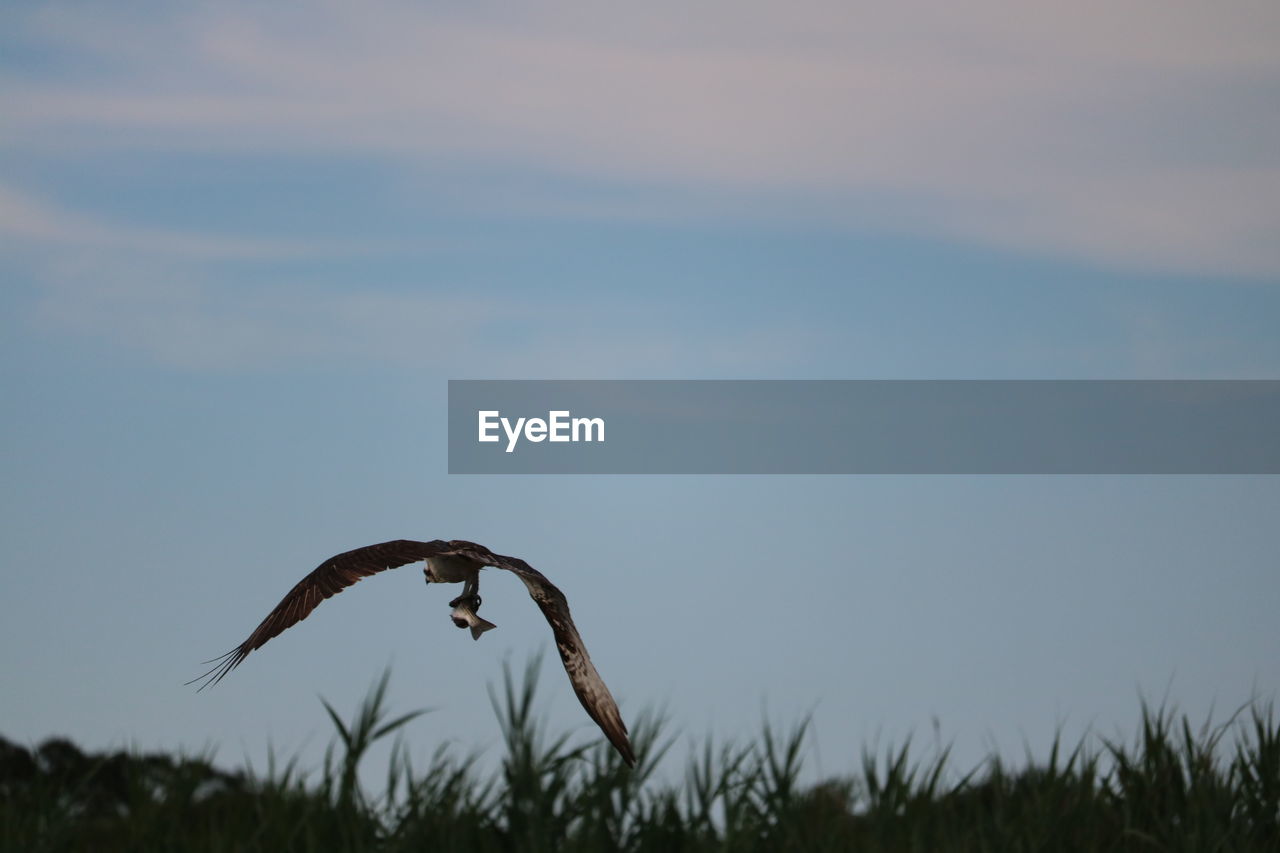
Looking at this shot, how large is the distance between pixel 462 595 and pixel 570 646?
86 centimetres

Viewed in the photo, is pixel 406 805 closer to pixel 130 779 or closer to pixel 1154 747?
pixel 130 779

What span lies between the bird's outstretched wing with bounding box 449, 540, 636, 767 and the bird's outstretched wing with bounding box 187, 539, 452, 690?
44 centimetres

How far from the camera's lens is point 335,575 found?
10172 millimetres

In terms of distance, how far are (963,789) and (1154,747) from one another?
8.57 ft

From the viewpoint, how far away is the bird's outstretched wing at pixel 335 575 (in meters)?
10.1

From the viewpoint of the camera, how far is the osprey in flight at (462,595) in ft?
32.0

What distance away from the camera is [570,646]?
9859mm

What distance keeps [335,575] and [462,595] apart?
3.34 feet

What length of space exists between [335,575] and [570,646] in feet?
6.05

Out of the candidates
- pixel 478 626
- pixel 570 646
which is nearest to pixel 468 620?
pixel 478 626

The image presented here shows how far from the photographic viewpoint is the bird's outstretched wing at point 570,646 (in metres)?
9.74

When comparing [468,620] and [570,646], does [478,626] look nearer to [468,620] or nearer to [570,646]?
[468,620]

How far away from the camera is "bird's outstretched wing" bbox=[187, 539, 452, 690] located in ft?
33.2

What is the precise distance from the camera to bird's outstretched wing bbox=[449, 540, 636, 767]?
974cm
